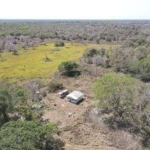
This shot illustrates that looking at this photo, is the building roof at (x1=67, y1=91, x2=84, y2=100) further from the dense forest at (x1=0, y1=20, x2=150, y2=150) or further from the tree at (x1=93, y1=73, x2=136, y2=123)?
the tree at (x1=93, y1=73, x2=136, y2=123)

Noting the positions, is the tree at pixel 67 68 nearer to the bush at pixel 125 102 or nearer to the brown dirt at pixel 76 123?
the brown dirt at pixel 76 123

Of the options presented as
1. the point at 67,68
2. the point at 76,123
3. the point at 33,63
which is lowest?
the point at 33,63

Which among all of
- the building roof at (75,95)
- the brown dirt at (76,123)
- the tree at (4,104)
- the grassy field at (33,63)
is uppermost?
the tree at (4,104)

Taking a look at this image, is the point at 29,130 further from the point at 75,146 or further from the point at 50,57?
the point at 50,57

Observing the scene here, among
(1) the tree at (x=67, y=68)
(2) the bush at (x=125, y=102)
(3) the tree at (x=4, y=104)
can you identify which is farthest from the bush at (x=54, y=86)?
(3) the tree at (x=4, y=104)

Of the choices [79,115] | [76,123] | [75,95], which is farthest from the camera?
[75,95]

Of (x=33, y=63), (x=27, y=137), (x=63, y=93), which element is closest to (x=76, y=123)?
(x=63, y=93)

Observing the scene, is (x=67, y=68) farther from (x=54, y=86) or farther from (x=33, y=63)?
(x=33, y=63)

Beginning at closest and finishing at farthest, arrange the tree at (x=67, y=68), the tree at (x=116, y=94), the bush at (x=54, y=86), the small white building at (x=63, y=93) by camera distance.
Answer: the tree at (x=116, y=94) < the small white building at (x=63, y=93) < the bush at (x=54, y=86) < the tree at (x=67, y=68)
